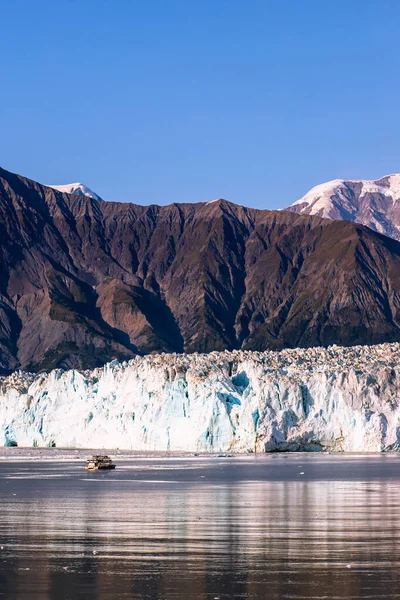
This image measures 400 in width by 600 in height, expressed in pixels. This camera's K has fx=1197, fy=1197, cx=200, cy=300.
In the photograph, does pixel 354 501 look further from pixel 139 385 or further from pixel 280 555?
pixel 139 385

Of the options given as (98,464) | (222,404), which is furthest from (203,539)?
(222,404)

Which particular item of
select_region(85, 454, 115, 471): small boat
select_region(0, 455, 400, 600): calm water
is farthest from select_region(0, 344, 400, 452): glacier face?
select_region(0, 455, 400, 600): calm water

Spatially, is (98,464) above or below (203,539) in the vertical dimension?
above

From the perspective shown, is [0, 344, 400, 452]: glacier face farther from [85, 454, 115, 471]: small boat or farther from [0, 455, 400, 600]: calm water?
[0, 455, 400, 600]: calm water

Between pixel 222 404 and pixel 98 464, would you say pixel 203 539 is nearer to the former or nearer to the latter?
pixel 98 464

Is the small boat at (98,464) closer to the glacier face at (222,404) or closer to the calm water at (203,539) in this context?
the glacier face at (222,404)

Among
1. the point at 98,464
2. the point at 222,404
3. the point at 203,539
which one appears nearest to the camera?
the point at 203,539

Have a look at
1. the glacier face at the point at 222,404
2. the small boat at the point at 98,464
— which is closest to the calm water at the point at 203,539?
the small boat at the point at 98,464

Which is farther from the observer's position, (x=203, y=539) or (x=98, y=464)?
(x=98, y=464)
